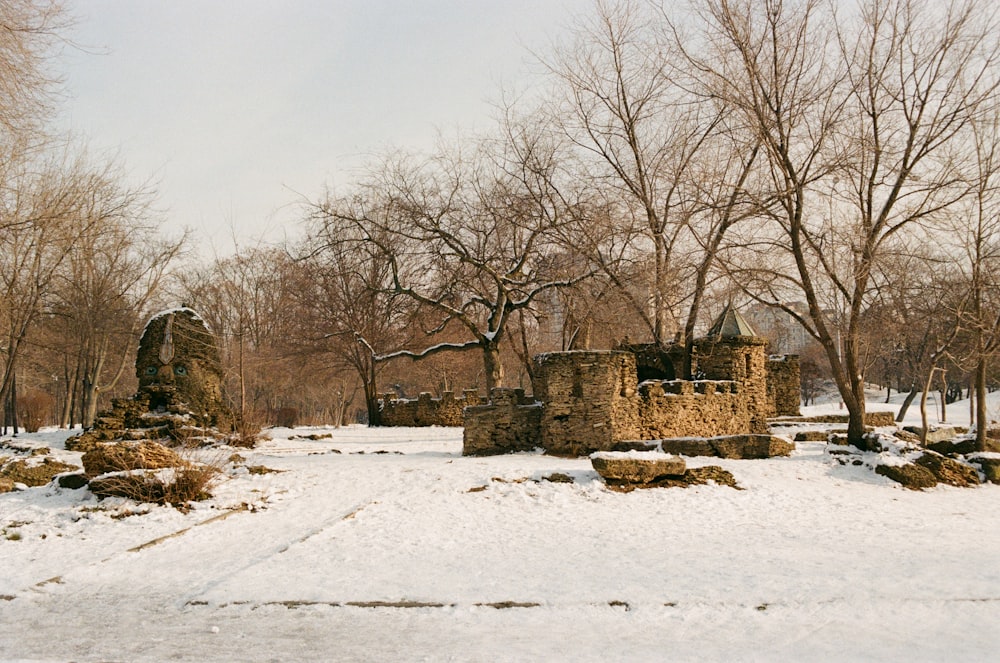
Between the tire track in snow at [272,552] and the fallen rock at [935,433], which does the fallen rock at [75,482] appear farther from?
the fallen rock at [935,433]

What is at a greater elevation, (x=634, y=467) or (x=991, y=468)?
(x=634, y=467)

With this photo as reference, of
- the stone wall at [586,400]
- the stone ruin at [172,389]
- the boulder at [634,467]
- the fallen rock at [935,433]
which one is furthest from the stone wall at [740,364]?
the stone ruin at [172,389]

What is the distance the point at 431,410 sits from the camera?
85.3 ft

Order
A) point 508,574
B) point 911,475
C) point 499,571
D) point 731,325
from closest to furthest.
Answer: point 508,574, point 499,571, point 911,475, point 731,325

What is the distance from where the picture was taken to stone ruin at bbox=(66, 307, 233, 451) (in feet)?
53.8

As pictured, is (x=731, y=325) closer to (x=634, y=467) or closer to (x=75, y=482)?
(x=634, y=467)

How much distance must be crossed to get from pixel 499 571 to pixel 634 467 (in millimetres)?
4396

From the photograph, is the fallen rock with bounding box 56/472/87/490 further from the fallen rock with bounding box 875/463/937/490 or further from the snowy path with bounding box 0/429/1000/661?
the fallen rock with bounding box 875/463/937/490

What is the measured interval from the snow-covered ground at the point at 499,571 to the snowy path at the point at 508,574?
27 millimetres

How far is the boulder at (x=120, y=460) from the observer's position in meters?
9.78

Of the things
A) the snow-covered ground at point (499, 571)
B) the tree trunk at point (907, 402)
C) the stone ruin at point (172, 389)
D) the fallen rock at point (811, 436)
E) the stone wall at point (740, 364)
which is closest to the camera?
the snow-covered ground at point (499, 571)

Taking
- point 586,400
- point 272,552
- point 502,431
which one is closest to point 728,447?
point 586,400

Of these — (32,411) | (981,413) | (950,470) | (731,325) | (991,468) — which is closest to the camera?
(950,470)

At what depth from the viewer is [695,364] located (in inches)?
796
